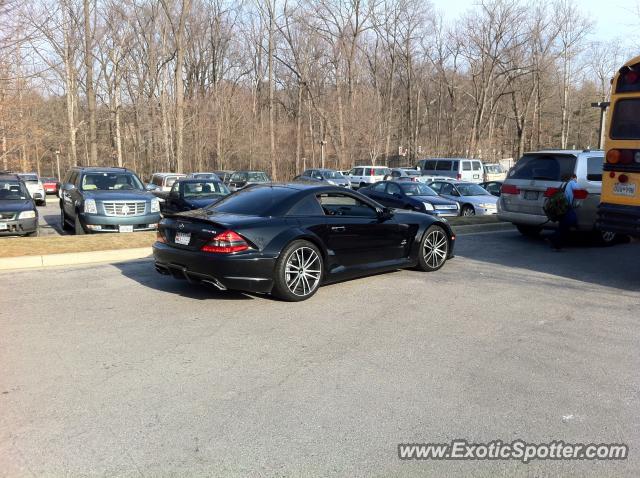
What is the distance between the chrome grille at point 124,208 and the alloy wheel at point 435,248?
22.8 ft

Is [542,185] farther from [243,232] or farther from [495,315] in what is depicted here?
[243,232]

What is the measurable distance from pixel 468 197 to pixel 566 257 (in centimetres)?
990

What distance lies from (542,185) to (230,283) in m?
7.55

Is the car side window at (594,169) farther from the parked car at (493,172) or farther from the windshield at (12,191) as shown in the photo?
the parked car at (493,172)

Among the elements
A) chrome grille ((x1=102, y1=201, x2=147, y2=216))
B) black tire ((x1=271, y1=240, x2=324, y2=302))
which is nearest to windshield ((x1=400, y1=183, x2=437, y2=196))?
chrome grille ((x1=102, y1=201, x2=147, y2=216))

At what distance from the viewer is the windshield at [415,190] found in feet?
62.3

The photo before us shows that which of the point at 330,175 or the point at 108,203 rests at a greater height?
the point at 330,175

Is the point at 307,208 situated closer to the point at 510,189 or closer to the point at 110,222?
the point at 510,189

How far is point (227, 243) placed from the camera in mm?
6445

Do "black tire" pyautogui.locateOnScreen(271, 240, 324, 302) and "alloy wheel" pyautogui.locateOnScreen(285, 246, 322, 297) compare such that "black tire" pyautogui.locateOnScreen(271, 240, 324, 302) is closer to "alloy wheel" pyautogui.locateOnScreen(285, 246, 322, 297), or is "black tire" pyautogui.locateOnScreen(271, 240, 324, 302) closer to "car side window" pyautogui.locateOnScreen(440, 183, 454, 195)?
"alloy wheel" pyautogui.locateOnScreen(285, 246, 322, 297)

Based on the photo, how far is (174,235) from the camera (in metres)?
6.97

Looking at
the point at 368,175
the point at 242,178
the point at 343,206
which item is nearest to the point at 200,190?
the point at 343,206

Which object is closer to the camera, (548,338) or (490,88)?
(548,338)

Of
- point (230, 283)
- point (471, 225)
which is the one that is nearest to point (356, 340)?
point (230, 283)
